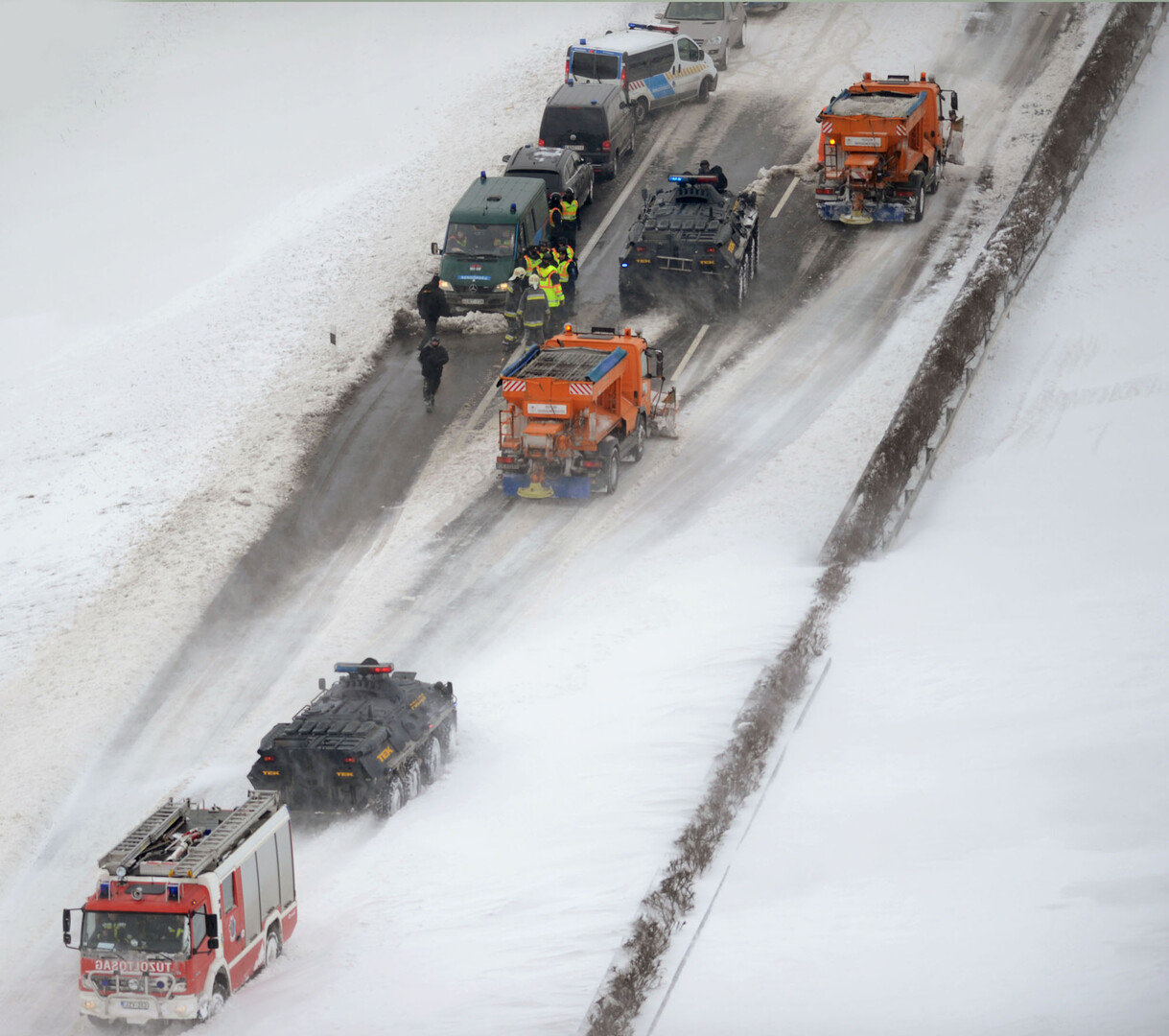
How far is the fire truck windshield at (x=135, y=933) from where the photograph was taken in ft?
45.5

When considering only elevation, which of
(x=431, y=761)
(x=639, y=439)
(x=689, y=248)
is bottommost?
(x=431, y=761)

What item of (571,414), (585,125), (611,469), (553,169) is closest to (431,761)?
(571,414)

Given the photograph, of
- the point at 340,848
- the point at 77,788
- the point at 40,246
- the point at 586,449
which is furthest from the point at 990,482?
the point at 40,246

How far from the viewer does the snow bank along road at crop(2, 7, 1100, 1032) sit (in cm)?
1549

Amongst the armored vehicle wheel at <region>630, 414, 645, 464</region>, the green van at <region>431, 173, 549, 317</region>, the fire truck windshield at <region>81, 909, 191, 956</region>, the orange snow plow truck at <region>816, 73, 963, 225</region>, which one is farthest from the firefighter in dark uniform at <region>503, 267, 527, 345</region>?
the fire truck windshield at <region>81, 909, 191, 956</region>

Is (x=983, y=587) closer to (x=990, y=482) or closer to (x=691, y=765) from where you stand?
(x=990, y=482)

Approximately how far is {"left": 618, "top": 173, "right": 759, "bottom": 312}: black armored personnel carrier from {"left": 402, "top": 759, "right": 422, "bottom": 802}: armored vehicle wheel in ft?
46.3

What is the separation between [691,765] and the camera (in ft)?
59.9

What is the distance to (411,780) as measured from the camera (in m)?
18.0

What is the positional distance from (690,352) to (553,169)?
224 inches

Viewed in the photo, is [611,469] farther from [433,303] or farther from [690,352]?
[433,303]

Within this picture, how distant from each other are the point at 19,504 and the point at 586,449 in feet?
29.4

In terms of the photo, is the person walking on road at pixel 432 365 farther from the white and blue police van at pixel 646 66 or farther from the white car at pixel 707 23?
the white car at pixel 707 23

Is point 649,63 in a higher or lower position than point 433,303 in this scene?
higher
